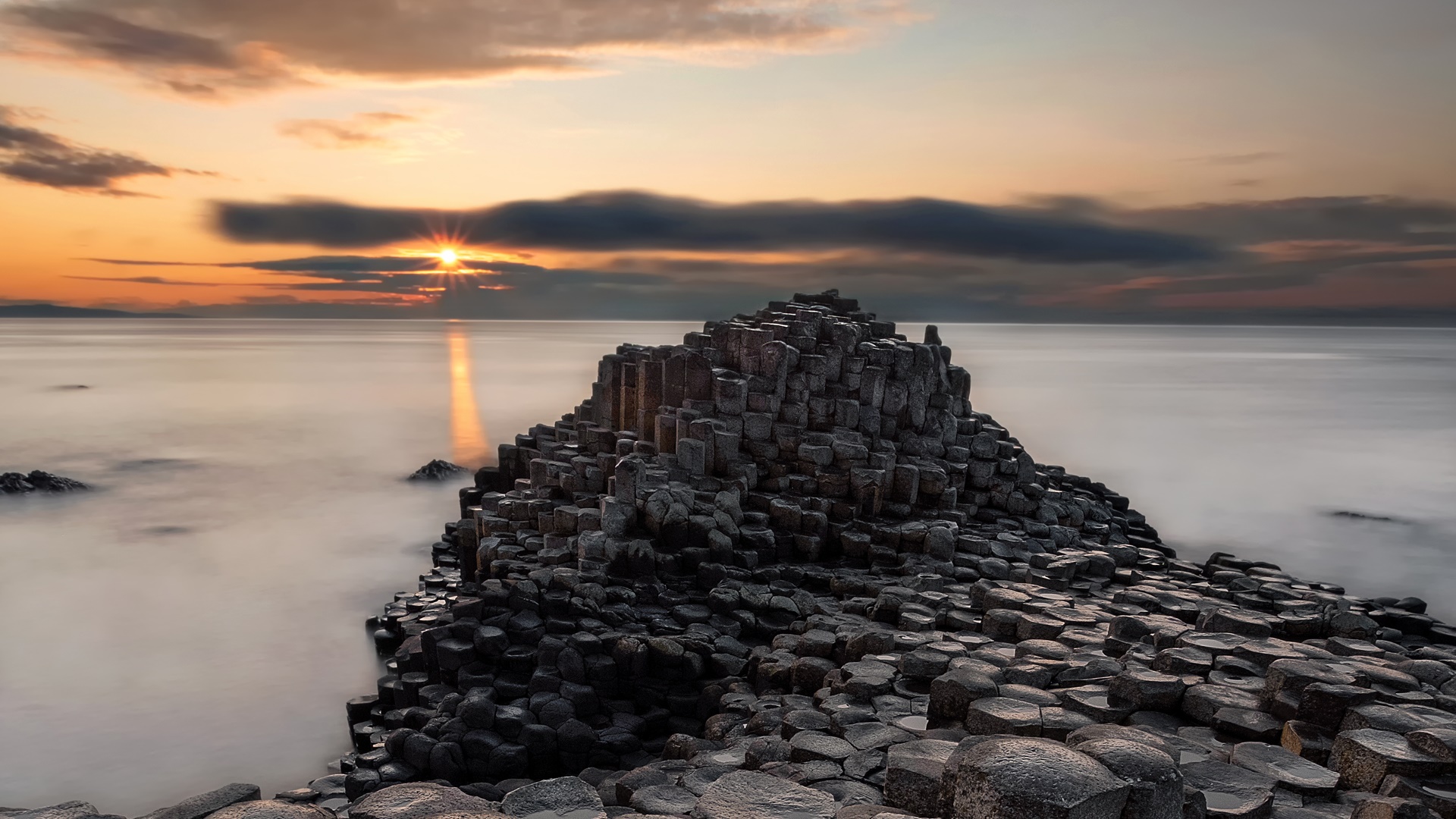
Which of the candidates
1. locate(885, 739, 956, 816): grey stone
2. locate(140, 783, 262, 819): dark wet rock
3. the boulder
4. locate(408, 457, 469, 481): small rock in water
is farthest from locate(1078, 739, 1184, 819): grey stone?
locate(408, 457, 469, 481): small rock in water

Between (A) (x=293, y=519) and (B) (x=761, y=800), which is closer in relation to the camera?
(B) (x=761, y=800)

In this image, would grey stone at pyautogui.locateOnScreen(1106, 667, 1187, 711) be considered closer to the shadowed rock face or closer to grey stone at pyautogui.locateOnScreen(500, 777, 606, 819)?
the shadowed rock face

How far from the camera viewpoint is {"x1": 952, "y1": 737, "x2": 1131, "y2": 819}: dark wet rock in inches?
199

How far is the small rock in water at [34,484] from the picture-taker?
3142 centimetres

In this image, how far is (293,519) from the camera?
100.0 ft

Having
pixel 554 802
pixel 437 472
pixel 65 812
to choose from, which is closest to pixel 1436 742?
pixel 554 802

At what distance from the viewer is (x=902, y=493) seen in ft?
59.6

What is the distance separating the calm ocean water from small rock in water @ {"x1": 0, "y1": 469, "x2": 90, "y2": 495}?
3.94 feet

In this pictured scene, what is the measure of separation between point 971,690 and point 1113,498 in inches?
703

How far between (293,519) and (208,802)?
86.4ft

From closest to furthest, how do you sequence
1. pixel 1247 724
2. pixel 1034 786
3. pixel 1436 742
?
pixel 1034 786, pixel 1436 742, pixel 1247 724

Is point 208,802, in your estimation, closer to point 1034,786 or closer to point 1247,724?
point 1034,786

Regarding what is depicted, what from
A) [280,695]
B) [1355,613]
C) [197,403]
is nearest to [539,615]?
[280,695]

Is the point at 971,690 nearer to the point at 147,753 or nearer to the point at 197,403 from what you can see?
the point at 147,753
